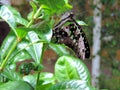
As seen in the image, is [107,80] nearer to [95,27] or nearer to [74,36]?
[95,27]

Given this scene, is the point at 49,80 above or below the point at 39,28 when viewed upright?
below

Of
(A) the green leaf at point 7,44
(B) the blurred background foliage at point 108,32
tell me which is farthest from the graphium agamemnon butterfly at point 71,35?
(B) the blurred background foliage at point 108,32

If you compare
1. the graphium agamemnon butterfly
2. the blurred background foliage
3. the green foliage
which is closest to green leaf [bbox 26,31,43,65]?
the green foliage

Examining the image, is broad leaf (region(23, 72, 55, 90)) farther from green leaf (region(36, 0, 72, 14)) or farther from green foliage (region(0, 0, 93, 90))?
green leaf (region(36, 0, 72, 14))

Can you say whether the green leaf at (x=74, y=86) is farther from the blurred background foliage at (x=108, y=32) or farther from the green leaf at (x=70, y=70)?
the blurred background foliage at (x=108, y=32)

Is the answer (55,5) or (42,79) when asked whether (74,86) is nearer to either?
(55,5)

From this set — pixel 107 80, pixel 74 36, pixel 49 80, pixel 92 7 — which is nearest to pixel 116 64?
pixel 107 80

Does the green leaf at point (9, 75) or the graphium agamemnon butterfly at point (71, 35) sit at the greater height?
the graphium agamemnon butterfly at point (71, 35)
